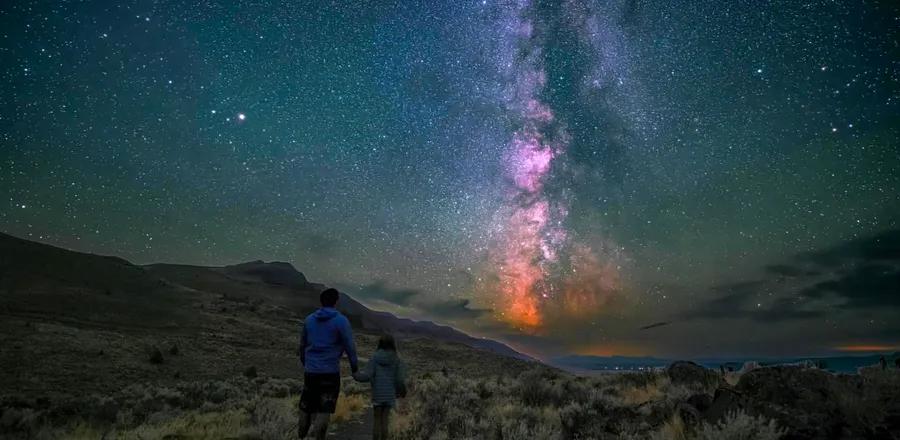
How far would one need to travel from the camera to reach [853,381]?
8625 mm

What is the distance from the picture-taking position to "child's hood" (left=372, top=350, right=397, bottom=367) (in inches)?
340

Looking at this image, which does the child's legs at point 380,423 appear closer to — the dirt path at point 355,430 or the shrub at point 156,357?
the dirt path at point 355,430

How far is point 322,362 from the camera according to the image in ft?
24.4

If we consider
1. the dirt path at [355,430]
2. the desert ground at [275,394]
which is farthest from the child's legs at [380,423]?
the dirt path at [355,430]

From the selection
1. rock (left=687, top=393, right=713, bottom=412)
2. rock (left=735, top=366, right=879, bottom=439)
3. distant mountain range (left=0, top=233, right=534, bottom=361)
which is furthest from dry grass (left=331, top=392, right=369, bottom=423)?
distant mountain range (left=0, top=233, right=534, bottom=361)

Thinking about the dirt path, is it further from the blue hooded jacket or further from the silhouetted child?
the blue hooded jacket

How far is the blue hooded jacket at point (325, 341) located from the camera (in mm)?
7418

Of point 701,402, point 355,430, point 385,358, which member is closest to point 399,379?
point 385,358

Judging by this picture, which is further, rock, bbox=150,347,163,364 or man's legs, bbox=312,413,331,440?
rock, bbox=150,347,163,364

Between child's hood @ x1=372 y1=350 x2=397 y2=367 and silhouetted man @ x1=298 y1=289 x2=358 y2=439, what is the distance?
1.09 metres

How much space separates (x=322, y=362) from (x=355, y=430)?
641 centimetres

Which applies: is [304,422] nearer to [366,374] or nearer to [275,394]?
[366,374]

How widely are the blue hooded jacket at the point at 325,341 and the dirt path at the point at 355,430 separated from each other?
196 inches

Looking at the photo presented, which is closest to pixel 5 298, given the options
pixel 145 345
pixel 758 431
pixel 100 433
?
pixel 145 345
